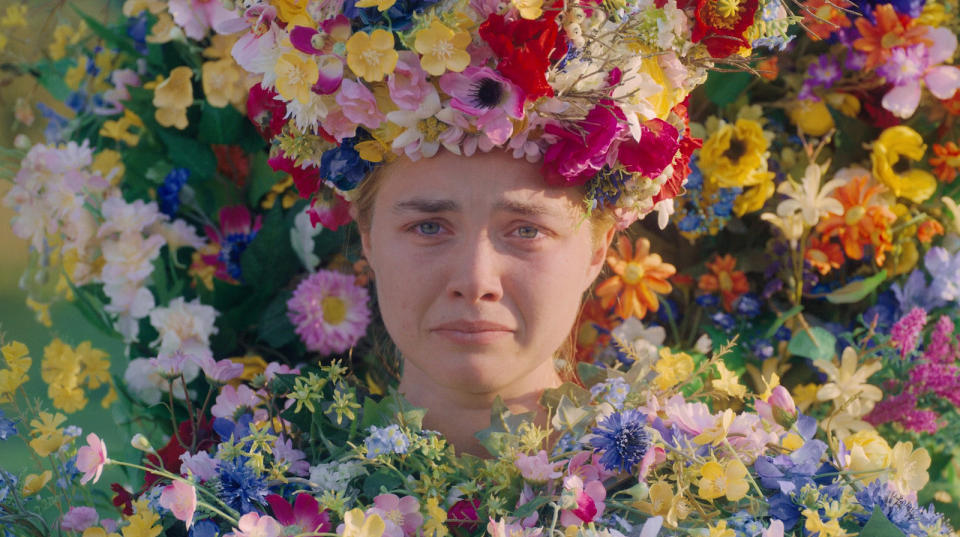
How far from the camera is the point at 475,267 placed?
183 cm

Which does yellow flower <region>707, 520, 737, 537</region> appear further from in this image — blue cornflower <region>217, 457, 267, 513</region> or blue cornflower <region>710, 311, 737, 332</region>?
blue cornflower <region>710, 311, 737, 332</region>

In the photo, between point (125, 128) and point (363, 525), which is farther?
point (125, 128)

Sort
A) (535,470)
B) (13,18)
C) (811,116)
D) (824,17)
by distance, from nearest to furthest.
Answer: (535,470) < (824,17) < (811,116) < (13,18)

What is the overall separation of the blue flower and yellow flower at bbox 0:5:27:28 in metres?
1.41

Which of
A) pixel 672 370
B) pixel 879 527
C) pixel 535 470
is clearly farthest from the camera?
pixel 672 370

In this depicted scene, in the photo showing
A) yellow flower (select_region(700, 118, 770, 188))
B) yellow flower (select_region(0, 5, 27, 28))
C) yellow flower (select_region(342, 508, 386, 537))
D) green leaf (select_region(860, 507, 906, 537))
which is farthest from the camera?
yellow flower (select_region(0, 5, 27, 28))

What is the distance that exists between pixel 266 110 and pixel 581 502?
1339 mm

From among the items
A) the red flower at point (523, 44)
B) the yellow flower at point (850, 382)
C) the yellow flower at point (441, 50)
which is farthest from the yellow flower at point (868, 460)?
the yellow flower at point (441, 50)

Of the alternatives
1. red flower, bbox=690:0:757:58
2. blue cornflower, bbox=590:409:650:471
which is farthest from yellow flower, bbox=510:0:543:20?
blue cornflower, bbox=590:409:650:471

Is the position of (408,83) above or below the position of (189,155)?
above

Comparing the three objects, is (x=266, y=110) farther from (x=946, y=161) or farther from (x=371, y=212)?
(x=946, y=161)

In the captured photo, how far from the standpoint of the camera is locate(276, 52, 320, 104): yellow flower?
177cm

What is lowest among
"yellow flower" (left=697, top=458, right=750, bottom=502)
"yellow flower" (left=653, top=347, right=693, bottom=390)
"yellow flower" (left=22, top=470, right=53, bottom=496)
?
"yellow flower" (left=22, top=470, right=53, bottom=496)

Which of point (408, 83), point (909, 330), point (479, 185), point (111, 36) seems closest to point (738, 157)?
point (909, 330)
